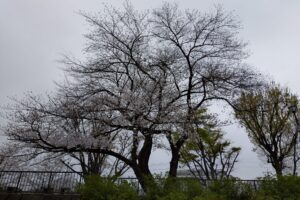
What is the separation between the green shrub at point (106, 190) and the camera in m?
6.84

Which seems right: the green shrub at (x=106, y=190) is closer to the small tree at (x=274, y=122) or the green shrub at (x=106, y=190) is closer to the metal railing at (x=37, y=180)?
the metal railing at (x=37, y=180)

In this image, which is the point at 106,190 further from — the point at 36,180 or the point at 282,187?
the point at 36,180

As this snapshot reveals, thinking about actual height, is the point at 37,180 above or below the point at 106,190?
above

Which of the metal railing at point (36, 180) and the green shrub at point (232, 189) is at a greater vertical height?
the metal railing at point (36, 180)

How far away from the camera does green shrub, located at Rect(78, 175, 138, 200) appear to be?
22.4 feet

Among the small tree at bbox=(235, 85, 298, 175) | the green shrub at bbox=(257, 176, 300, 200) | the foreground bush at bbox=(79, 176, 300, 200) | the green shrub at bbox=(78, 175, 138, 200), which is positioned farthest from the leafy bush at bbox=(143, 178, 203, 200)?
the small tree at bbox=(235, 85, 298, 175)

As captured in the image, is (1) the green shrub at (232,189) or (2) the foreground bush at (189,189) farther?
(1) the green shrub at (232,189)

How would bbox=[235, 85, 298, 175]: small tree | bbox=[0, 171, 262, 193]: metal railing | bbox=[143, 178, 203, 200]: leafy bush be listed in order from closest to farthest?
bbox=[143, 178, 203, 200]: leafy bush, bbox=[0, 171, 262, 193]: metal railing, bbox=[235, 85, 298, 175]: small tree

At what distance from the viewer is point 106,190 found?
703 centimetres

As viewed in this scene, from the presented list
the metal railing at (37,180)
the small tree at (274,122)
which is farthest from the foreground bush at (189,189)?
the small tree at (274,122)

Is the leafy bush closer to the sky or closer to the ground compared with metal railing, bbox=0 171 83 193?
closer to the ground

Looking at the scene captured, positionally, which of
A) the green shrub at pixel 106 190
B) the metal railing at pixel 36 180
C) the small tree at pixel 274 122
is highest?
the small tree at pixel 274 122

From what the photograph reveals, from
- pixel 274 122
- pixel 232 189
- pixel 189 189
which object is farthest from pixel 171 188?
pixel 274 122

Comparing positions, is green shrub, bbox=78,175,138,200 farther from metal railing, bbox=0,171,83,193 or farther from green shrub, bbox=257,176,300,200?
metal railing, bbox=0,171,83,193
